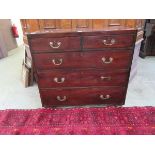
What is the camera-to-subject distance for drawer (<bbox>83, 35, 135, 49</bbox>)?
1.42 metres

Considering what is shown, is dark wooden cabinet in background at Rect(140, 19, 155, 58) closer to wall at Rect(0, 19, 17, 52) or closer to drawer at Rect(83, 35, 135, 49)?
drawer at Rect(83, 35, 135, 49)

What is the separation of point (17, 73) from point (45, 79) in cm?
109

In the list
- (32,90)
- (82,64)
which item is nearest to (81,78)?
(82,64)

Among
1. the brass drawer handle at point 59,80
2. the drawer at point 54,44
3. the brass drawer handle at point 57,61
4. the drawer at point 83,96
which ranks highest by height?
the drawer at point 54,44

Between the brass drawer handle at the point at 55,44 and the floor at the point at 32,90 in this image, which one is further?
the floor at the point at 32,90

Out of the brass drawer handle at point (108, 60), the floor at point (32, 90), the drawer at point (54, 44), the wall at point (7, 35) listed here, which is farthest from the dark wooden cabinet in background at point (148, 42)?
the wall at point (7, 35)

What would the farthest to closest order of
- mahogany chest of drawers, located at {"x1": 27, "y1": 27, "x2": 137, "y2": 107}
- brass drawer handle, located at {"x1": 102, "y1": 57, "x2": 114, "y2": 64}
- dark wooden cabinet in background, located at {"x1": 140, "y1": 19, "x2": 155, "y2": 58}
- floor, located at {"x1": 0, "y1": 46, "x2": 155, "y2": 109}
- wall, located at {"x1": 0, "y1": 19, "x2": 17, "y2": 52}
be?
wall, located at {"x1": 0, "y1": 19, "x2": 17, "y2": 52}
dark wooden cabinet in background, located at {"x1": 140, "y1": 19, "x2": 155, "y2": 58}
floor, located at {"x1": 0, "y1": 46, "x2": 155, "y2": 109}
brass drawer handle, located at {"x1": 102, "y1": 57, "x2": 114, "y2": 64}
mahogany chest of drawers, located at {"x1": 27, "y1": 27, "x2": 137, "y2": 107}

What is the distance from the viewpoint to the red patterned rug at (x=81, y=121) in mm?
1548

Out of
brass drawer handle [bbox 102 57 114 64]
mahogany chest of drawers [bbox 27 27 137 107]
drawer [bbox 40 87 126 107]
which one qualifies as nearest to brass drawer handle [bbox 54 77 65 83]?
mahogany chest of drawers [bbox 27 27 137 107]

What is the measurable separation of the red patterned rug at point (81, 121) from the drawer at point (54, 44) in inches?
26.4

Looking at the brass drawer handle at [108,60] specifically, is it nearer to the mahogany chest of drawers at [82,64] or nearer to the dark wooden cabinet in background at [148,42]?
the mahogany chest of drawers at [82,64]

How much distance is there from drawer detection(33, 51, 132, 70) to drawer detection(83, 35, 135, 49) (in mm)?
63
